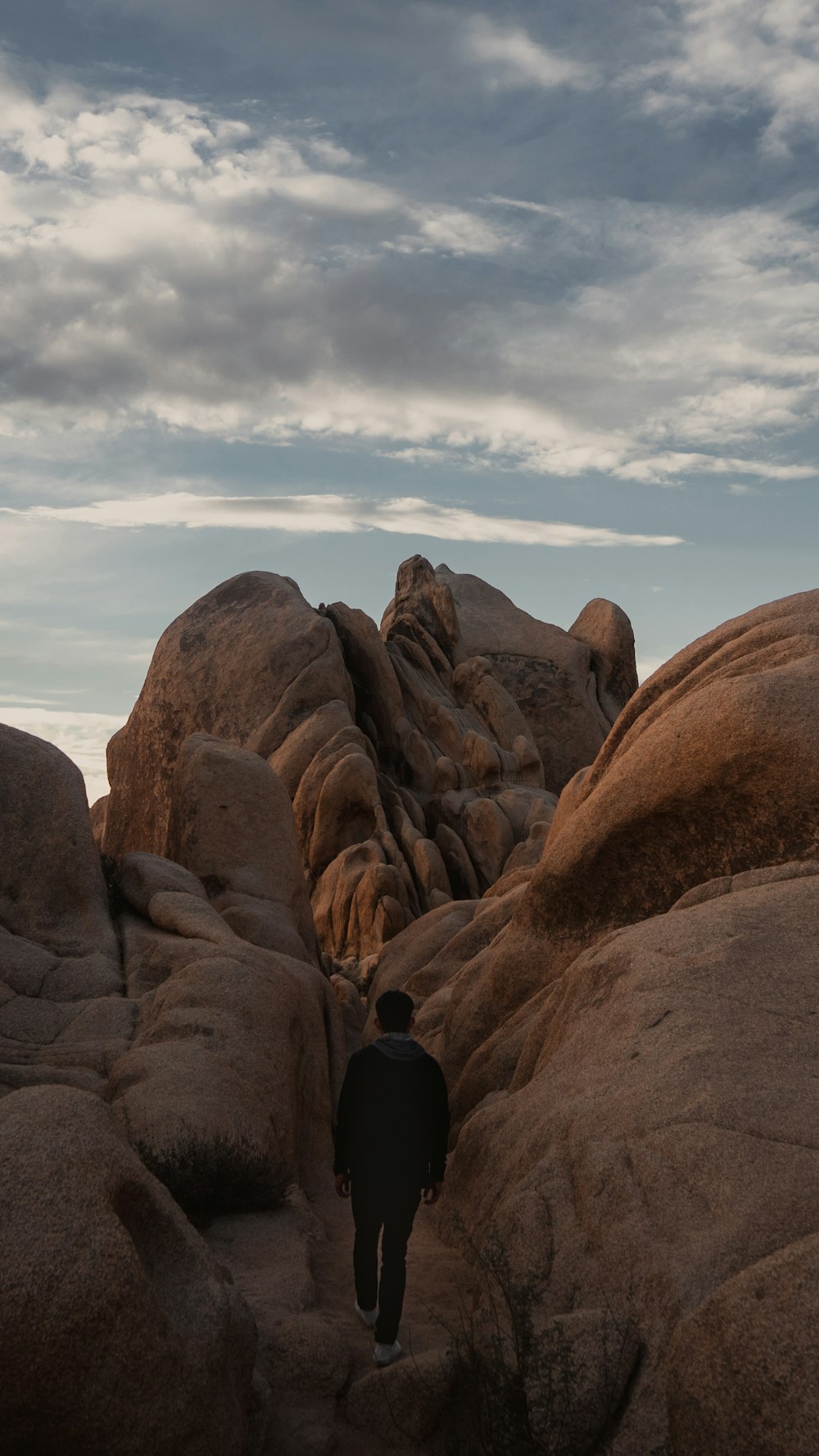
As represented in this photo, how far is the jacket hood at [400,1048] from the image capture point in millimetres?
7816

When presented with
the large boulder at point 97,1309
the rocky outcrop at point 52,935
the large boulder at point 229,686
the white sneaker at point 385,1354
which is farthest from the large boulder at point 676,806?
the large boulder at point 229,686

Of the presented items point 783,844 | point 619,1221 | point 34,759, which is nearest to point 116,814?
point 34,759

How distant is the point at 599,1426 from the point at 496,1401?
0.61 m

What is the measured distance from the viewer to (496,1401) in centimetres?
621

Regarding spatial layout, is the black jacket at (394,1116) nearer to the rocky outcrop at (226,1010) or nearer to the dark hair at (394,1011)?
the dark hair at (394,1011)

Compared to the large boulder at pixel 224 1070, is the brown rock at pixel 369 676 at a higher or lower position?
higher

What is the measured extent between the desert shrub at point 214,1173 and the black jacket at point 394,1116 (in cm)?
202

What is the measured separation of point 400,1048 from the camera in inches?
310

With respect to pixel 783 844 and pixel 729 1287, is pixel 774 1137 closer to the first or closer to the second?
pixel 729 1287

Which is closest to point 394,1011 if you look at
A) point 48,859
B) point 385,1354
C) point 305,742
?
point 385,1354

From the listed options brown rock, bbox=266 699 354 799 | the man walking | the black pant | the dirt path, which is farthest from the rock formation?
brown rock, bbox=266 699 354 799

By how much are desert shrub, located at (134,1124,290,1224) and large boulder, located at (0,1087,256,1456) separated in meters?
3.08

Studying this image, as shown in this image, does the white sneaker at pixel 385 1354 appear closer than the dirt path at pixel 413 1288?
Yes

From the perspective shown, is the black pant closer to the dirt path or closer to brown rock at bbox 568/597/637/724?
the dirt path
